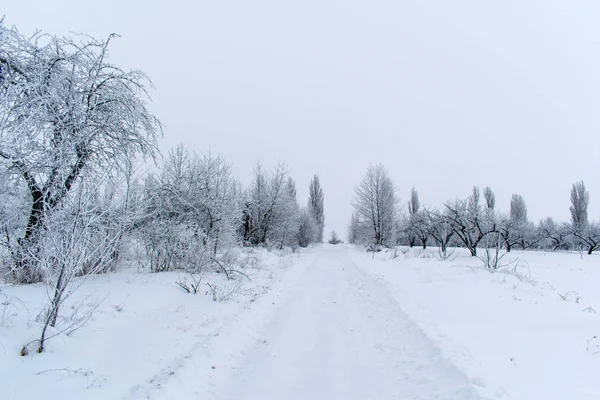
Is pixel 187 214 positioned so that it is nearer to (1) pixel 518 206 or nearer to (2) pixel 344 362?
(2) pixel 344 362

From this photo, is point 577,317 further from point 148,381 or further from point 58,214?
point 58,214

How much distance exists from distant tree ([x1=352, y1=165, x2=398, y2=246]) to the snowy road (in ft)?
90.3

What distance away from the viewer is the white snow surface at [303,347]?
334 centimetres

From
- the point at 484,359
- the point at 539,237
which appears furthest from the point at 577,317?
the point at 539,237

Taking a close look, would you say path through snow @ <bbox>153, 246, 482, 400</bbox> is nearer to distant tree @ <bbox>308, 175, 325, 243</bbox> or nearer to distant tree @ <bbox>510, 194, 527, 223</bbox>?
distant tree @ <bbox>308, 175, 325, 243</bbox>

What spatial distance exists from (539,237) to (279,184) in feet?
111

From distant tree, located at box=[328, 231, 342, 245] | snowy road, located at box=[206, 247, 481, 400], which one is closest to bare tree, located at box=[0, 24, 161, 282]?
snowy road, located at box=[206, 247, 481, 400]

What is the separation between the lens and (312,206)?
58312 millimetres

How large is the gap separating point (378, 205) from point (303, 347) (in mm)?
30438

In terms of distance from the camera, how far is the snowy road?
346 cm

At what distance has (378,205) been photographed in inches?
1330

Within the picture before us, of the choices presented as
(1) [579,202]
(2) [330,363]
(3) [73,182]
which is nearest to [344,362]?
(2) [330,363]

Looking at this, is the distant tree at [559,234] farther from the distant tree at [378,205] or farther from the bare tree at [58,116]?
the bare tree at [58,116]

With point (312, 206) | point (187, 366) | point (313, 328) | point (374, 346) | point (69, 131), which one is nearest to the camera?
point (187, 366)
